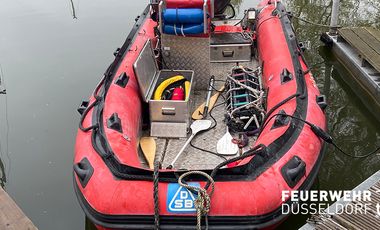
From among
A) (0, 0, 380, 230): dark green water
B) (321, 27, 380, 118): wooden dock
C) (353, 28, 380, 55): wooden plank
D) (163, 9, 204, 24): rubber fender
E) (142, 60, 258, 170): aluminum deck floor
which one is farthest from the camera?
(353, 28, 380, 55): wooden plank

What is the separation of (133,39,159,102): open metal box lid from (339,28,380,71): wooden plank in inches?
89.3

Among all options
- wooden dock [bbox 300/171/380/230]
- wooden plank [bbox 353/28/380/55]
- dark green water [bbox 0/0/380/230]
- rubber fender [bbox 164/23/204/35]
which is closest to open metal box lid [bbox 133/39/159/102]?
rubber fender [bbox 164/23/204/35]

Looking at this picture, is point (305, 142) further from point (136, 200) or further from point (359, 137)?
point (359, 137)

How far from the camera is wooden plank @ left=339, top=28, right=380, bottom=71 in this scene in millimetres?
4511

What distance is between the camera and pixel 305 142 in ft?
9.11

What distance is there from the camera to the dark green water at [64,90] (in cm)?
366

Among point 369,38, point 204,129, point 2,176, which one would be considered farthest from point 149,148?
point 369,38

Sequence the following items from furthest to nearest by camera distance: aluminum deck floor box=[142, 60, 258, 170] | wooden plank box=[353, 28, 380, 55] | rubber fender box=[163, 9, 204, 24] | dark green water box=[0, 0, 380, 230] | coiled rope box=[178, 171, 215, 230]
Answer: wooden plank box=[353, 28, 380, 55] → dark green water box=[0, 0, 380, 230] → rubber fender box=[163, 9, 204, 24] → aluminum deck floor box=[142, 60, 258, 170] → coiled rope box=[178, 171, 215, 230]

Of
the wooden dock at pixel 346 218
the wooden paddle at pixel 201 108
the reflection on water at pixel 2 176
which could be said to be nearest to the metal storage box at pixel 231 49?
the wooden paddle at pixel 201 108

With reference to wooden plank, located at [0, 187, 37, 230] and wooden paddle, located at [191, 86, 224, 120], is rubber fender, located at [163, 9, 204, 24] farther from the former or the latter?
wooden plank, located at [0, 187, 37, 230]

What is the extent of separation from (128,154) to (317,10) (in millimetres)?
5265

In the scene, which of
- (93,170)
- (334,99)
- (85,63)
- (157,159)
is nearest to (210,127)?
(157,159)

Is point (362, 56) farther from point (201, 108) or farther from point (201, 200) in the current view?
point (201, 200)

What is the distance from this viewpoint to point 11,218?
93.8 inches
